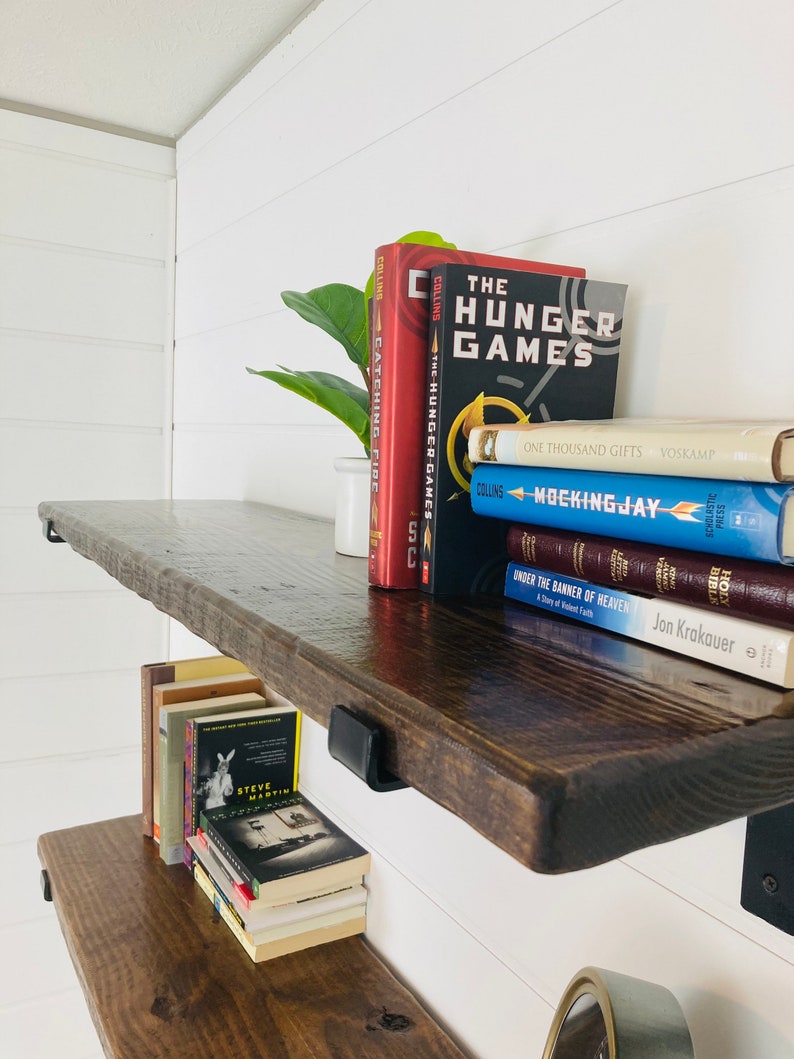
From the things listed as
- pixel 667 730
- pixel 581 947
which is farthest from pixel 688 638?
pixel 581 947

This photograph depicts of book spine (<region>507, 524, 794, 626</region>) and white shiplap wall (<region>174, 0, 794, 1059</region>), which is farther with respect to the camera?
white shiplap wall (<region>174, 0, 794, 1059</region>)

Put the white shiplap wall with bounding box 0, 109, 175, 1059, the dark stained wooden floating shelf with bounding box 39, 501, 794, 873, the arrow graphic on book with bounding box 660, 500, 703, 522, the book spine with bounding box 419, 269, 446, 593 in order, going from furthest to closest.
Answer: the white shiplap wall with bounding box 0, 109, 175, 1059 → the book spine with bounding box 419, 269, 446, 593 → the arrow graphic on book with bounding box 660, 500, 703, 522 → the dark stained wooden floating shelf with bounding box 39, 501, 794, 873

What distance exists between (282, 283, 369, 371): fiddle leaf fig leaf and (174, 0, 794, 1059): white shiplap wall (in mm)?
151

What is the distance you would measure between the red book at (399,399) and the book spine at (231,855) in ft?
1.60

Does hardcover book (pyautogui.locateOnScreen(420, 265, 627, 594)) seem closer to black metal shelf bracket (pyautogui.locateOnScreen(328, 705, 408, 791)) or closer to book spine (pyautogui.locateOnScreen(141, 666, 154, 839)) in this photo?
black metal shelf bracket (pyautogui.locateOnScreen(328, 705, 408, 791))

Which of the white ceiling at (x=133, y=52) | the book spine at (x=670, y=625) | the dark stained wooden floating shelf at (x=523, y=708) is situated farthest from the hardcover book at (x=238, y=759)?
the white ceiling at (x=133, y=52)

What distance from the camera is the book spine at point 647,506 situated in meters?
0.34

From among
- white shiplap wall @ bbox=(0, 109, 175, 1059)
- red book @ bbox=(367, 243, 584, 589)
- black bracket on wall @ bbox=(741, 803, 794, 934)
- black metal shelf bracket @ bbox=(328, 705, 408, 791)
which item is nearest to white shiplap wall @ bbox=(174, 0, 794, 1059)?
black bracket on wall @ bbox=(741, 803, 794, 934)

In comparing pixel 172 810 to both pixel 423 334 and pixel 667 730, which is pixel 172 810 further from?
pixel 667 730

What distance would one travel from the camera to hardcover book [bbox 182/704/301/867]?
1.04m

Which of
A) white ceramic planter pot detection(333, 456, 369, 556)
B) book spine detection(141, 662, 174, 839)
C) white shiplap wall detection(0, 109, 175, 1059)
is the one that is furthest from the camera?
white shiplap wall detection(0, 109, 175, 1059)

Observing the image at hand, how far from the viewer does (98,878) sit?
3.46 ft

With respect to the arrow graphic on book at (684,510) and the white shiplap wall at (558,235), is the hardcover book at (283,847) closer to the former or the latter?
the white shiplap wall at (558,235)

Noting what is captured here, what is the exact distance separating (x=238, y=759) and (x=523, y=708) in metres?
0.82
